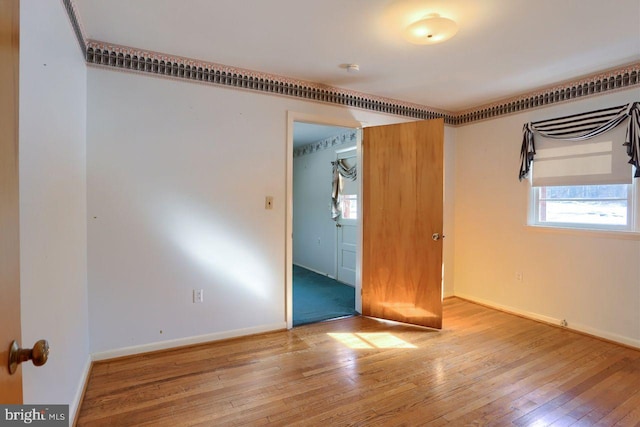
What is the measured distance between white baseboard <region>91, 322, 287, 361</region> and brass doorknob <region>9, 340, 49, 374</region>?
217 cm

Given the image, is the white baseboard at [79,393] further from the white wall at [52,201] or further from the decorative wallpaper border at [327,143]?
the decorative wallpaper border at [327,143]

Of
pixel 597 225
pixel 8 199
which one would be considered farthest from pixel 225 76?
pixel 597 225

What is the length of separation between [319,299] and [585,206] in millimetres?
2975

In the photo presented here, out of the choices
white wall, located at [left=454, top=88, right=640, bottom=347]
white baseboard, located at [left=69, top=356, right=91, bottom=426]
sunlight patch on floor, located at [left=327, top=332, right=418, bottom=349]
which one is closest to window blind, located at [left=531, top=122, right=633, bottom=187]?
white wall, located at [left=454, top=88, right=640, bottom=347]

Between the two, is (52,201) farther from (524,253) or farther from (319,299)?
(524,253)

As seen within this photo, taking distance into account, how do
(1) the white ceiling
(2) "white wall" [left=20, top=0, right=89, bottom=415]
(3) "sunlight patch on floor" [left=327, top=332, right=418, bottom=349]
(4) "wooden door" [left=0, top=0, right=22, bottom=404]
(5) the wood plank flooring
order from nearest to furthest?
1. (4) "wooden door" [left=0, top=0, right=22, bottom=404]
2. (2) "white wall" [left=20, top=0, right=89, bottom=415]
3. (5) the wood plank flooring
4. (1) the white ceiling
5. (3) "sunlight patch on floor" [left=327, top=332, right=418, bottom=349]

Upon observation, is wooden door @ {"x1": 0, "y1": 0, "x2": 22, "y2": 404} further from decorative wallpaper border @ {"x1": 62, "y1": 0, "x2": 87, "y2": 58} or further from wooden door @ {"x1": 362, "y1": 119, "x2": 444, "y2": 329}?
wooden door @ {"x1": 362, "y1": 119, "x2": 444, "y2": 329}

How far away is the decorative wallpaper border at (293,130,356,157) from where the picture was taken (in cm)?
494

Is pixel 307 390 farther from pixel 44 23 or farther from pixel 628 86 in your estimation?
pixel 628 86

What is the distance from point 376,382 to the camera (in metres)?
2.26

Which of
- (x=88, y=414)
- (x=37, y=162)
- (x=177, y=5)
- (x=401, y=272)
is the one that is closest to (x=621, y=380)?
(x=401, y=272)

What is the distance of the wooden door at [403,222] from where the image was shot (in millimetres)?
3242

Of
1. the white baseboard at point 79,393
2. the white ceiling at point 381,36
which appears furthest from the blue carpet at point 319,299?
the white ceiling at point 381,36

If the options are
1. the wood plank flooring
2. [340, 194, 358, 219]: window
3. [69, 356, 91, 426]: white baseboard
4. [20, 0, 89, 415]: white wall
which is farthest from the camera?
[340, 194, 358, 219]: window
